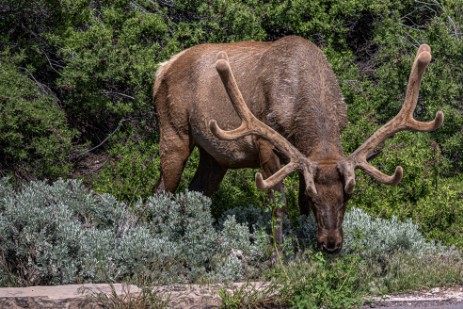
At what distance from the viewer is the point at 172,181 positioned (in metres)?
9.91

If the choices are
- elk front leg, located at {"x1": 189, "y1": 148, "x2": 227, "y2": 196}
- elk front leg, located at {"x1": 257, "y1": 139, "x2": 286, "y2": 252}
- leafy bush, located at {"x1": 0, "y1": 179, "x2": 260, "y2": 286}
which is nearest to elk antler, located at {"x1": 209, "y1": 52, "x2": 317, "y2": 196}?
elk front leg, located at {"x1": 257, "y1": 139, "x2": 286, "y2": 252}

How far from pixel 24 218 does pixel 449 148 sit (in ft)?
18.6

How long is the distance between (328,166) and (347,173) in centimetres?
21

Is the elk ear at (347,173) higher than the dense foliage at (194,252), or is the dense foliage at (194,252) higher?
the elk ear at (347,173)

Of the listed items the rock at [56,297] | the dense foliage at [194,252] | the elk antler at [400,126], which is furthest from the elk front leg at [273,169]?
the rock at [56,297]

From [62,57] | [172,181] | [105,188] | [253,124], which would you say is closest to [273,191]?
[253,124]

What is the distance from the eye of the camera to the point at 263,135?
820 centimetres

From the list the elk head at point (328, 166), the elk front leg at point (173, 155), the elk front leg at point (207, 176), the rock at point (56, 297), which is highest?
the elk head at point (328, 166)

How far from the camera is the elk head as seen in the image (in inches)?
308

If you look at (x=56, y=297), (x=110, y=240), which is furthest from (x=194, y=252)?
(x=56, y=297)

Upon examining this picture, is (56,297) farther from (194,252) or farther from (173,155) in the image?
(173,155)

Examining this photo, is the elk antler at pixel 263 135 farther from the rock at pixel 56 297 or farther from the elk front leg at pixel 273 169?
the rock at pixel 56 297

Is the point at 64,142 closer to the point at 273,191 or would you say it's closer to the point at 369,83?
the point at 273,191

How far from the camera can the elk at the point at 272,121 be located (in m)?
7.93
